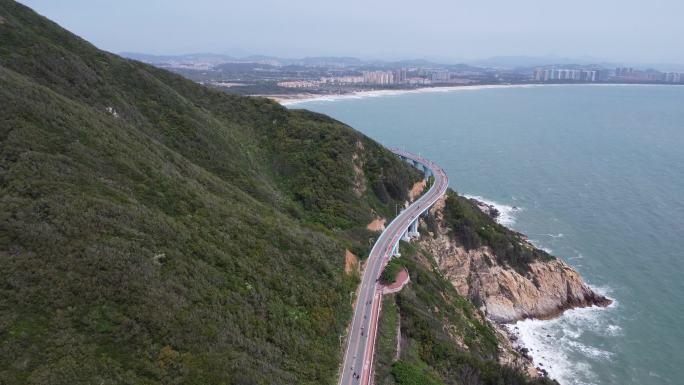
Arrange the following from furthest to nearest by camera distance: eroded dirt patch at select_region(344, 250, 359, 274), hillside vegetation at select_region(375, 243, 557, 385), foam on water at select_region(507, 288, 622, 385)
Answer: foam on water at select_region(507, 288, 622, 385), eroded dirt patch at select_region(344, 250, 359, 274), hillside vegetation at select_region(375, 243, 557, 385)

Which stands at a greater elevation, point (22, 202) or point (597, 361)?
point (22, 202)

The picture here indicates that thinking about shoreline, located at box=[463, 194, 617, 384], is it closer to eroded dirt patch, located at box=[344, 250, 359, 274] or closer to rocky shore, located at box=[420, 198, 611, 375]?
rocky shore, located at box=[420, 198, 611, 375]

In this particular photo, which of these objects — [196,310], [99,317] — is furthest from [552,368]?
[99,317]

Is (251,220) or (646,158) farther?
(646,158)

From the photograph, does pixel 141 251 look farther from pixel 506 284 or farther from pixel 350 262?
pixel 506 284

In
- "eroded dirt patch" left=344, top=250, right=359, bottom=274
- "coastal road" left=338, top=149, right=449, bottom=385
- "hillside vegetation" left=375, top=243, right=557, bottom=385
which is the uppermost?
"eroded dirt patch" left=344, top=250, right=359, bottom=274

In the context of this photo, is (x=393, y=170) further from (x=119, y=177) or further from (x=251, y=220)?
(x=119, y=177)

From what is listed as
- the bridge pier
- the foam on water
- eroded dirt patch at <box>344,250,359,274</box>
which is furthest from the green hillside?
the foam on water

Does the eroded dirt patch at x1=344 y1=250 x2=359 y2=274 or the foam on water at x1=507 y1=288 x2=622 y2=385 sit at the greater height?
the eroded dirt patch at x1=344 y1=250 x2=359 y2=274
